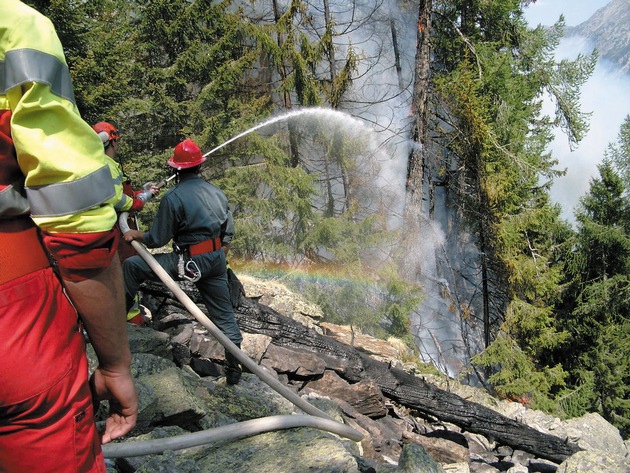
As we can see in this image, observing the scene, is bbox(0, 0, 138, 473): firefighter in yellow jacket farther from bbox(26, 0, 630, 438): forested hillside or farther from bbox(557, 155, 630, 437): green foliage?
bbox(557, 155, 630, 437): green foliage

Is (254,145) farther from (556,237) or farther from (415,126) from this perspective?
(556,237)

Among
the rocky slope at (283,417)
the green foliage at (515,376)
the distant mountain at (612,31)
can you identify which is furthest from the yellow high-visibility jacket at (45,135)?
the distant mountain at (612,31)

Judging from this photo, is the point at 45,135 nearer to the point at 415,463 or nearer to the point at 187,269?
the point at 415,463

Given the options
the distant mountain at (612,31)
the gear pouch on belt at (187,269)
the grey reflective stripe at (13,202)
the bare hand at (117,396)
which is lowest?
the gear pouch on belt at (187,269)

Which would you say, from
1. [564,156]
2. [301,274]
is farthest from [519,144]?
[564,156]

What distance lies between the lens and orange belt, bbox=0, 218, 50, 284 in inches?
56.2

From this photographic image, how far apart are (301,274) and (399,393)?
9.16 metres

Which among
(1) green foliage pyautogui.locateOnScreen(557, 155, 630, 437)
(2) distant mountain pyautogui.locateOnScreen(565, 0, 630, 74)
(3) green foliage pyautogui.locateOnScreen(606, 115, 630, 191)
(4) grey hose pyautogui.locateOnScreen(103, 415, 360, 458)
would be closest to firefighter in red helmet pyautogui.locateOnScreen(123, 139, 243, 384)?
(4) grey hose pyautogui.locateOnScreen(103, 415, 360, 458)

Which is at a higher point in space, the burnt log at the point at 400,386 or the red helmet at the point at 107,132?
the red helmet at the point at 107,132

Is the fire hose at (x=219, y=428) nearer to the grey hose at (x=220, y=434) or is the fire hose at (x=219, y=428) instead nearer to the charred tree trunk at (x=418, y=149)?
the grey hose at (x=220, y=434)

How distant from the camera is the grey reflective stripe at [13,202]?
4.64 feet

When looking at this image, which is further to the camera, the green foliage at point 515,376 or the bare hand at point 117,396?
the green foliage at point 515,376

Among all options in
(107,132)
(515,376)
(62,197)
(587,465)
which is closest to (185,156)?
(107,132)

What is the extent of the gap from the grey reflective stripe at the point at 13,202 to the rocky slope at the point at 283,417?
1.63 metres
